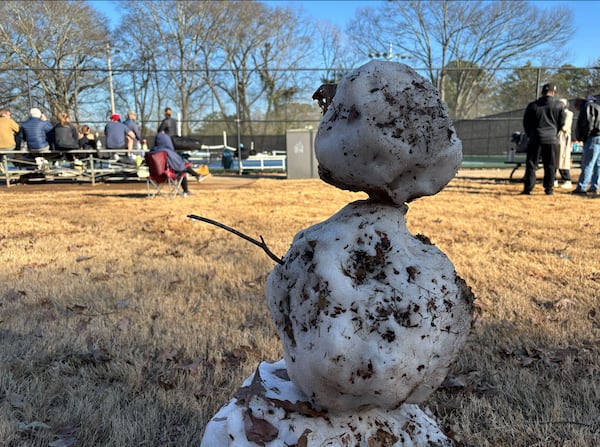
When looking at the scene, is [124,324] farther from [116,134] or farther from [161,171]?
[116,134]

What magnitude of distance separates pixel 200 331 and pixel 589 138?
8996mm

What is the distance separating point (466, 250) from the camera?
16.0ft

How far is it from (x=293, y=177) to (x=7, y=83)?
590 inches

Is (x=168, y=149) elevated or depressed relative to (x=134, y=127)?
depressed

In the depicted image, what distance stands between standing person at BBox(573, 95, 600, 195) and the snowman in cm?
906

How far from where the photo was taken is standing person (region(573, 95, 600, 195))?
8.70 meters

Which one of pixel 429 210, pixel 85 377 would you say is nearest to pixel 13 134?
pixel 429 210

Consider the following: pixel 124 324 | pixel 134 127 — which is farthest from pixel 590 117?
pixel 134 127

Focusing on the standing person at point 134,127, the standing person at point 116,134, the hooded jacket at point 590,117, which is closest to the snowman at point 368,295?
the hooded jacket at point 590,117

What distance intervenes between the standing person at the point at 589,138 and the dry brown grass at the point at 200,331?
11.3ft

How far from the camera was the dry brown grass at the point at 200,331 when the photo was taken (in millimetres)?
2145

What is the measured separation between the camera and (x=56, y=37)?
2600 cm

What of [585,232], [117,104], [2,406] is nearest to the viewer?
[2,406]

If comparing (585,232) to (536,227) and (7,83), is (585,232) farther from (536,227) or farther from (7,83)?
(7,83)
